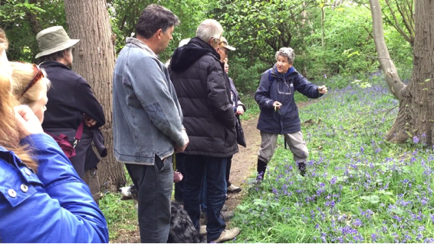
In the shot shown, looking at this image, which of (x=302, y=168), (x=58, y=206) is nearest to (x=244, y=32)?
(x=302, y=168)

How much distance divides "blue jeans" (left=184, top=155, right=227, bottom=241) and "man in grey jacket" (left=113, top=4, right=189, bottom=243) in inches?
31.6

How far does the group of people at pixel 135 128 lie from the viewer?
1.09 metres

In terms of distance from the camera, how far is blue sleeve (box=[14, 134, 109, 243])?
102cm

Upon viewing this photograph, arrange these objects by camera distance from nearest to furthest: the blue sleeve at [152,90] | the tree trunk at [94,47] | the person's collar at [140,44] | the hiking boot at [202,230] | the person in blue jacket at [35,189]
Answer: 1. the person in blue jacket at [35,189]
2. the blue sleeve at [152,90]
3. the person's collar at [140,44]
4. the hiking boot at [202,230]
5. the tree trunk at [94,47]

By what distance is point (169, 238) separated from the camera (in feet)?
10.4

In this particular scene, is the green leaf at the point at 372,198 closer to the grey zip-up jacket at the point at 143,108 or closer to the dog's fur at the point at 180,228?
the dog's fur at the point at 180,228

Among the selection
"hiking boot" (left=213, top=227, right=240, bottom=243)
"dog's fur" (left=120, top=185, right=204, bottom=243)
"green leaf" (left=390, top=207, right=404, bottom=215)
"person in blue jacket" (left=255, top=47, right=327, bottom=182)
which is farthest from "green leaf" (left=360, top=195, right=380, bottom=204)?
"dog's fur" (left=120, top=185, right=204, bottom=243)

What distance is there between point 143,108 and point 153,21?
0.75 meters

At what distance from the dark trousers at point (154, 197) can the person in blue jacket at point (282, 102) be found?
2271 millimetres

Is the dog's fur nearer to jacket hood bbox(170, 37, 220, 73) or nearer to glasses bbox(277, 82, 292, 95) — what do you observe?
jacket hood bbox(170, 37, 220, 73)

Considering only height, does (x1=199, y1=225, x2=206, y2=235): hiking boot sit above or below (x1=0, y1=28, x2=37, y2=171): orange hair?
below


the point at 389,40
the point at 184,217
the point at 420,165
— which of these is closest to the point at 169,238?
the point at 184,217

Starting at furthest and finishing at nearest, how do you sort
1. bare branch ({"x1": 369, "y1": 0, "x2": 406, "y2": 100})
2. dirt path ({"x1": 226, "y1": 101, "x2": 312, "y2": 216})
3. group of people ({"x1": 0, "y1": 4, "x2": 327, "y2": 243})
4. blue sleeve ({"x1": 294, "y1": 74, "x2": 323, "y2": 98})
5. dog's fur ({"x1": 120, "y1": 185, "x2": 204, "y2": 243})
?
bare branch ({"x1": 369, "y1": 0, "x2": 406, "y2": 100}) → dirt path ({"x1": 226, "y1": 101, "x2": 312, "y2": 216}) → blue sleeve ({"x1": 294, "y1": 74, "x2": 323, "y2": 98}) → dog's fur ({"x1": 120, "y1": 185, "x2": 204, "y2": 243}) → group of people ({"x1": 0, "y1": 4, "x2": 327, "y2": 243})

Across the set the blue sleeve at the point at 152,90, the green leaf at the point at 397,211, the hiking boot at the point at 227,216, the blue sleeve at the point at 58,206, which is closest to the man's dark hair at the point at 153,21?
the blue sleeve at the point at 152,90
